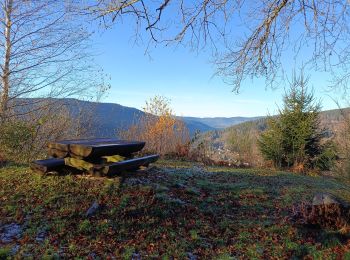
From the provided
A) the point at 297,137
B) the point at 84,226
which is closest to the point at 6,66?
the point at 84,226

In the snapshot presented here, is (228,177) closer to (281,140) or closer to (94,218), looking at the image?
(94,218)

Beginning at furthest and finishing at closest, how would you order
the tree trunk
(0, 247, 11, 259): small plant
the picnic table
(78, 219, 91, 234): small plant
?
the tree trunk < the picnic table < (78, 219, 91, 234): small plant < (0, 247, 11, 259): small plant

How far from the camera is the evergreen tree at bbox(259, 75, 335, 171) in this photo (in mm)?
16203

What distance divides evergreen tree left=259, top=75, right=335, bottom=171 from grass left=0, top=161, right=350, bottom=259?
9408 mm

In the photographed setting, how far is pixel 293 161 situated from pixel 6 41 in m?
13.6

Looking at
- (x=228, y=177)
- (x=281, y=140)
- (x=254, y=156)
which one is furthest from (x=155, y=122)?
(x=228, y=177)

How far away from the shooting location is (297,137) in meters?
16.3

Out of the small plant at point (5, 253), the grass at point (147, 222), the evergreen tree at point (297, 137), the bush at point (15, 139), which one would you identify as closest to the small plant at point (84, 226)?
the grass at point (147, 222)

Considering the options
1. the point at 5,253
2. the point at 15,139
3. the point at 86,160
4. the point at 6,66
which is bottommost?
the point at 5,253

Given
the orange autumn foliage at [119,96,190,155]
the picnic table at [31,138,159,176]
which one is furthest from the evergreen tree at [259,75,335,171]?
the picnic table at [31,138,159,176]

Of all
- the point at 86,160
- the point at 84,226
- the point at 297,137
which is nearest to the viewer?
the point at 84,226

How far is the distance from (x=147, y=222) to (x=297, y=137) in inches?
502

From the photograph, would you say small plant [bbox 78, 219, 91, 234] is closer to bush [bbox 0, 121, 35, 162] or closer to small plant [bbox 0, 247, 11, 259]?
small plant [bbox 0, 247, 11, 259]

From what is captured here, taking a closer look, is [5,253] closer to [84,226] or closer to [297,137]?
[84,226]
